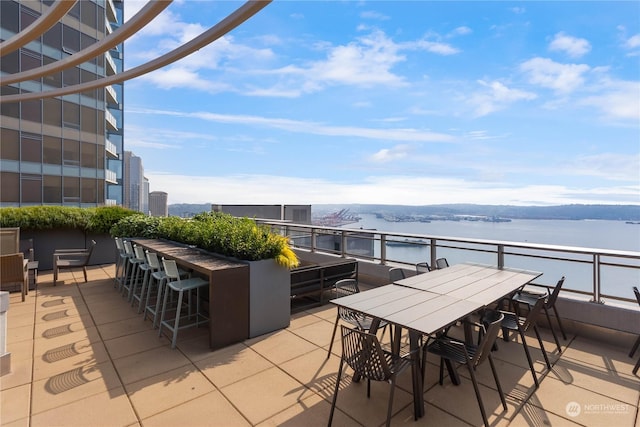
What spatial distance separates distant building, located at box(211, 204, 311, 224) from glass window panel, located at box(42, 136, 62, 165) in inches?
547

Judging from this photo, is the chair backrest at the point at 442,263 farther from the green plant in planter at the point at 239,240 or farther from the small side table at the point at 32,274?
the small side table at the point at 32,274

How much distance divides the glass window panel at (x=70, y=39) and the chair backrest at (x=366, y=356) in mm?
26212

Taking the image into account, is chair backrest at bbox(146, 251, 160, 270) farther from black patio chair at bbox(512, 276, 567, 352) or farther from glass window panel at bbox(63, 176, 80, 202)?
glass window panel at bbox(63, 176, 80, 202)

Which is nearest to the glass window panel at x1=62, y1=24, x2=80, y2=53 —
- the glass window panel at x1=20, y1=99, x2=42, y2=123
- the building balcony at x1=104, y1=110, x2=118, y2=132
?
the glass window panel at x1=20, y1=99, x2=42, y2=123

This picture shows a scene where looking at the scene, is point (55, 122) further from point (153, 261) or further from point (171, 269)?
point (171, 269)

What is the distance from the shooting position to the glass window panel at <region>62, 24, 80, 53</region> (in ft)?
64.0

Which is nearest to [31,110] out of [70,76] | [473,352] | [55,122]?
[55,122]

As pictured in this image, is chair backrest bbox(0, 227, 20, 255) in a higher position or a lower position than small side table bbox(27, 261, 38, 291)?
higher

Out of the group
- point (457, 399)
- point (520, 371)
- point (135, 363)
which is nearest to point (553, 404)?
point (520, 371)

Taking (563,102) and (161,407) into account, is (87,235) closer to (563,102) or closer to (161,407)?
(161,407)

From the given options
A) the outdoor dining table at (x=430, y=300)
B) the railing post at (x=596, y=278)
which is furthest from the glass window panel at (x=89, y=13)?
the railing post at (x=596, y=278)

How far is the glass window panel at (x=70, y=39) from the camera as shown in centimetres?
1950

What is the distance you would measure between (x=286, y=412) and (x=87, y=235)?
7.94 m

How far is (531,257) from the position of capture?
4172mm
